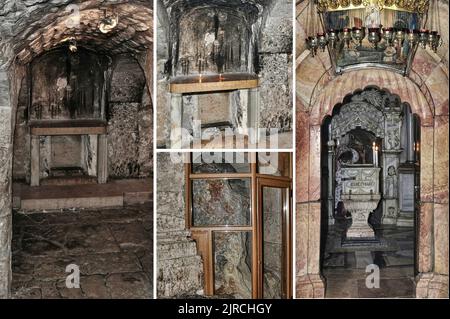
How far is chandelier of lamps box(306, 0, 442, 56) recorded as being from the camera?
3443 millimetres

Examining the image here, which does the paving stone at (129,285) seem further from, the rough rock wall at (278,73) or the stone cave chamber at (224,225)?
the rough rock wall at (278,73)

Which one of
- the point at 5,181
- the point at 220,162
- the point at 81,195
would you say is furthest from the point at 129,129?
the point at 220,162

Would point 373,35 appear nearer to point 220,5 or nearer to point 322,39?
point 322,39

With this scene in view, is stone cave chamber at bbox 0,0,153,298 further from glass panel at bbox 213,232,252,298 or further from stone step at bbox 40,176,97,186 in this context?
glass panel at bbox 213,232,252,298

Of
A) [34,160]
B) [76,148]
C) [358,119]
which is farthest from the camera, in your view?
[76,148]

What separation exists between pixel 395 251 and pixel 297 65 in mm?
1904

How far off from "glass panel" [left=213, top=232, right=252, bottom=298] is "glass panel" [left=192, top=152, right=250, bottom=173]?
0.50 m

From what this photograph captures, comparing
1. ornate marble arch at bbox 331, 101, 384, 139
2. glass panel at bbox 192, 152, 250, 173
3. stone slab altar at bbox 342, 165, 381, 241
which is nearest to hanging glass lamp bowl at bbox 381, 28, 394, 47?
glass panel at bbox 192, 152, 250, 173

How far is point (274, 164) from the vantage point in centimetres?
353

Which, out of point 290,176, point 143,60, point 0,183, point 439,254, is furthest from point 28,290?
point 439,254

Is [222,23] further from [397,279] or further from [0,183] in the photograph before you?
[397,279]

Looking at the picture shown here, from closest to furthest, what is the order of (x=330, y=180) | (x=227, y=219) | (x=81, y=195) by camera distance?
(x=227, y=219)
(x=330, y=180)
(x=81, y=195)

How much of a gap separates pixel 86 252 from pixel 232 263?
250cm

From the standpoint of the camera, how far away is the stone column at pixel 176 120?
3379mm
